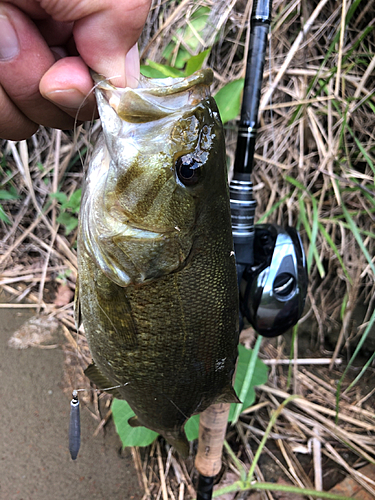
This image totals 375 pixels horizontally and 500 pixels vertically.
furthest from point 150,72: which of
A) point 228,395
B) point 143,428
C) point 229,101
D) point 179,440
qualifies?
point 143,428

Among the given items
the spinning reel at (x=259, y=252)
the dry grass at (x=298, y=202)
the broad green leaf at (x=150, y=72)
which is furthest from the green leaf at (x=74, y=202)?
the spinning reel at (x=259, y=252)

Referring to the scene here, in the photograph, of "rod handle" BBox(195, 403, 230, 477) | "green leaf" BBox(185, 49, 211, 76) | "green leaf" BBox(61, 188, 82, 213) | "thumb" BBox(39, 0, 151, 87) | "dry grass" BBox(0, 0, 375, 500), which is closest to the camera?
"thumb" BBox(39, 0, 151, 87)

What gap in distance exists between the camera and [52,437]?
1.95 metres

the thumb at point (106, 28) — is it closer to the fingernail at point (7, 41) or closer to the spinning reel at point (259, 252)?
the fingernail at point (7, 41)

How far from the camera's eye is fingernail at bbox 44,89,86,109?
0.86 meters

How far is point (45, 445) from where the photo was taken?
1925 mm

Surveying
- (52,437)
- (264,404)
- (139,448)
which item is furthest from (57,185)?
(264,404)

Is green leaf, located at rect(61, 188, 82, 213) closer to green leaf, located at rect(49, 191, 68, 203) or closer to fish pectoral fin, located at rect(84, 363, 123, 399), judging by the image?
green leaf, located at rect(49, 191, 68, 203)

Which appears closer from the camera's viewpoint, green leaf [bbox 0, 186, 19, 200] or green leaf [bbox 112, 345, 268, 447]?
green leaf [bbox 112, 345, 268, 447]

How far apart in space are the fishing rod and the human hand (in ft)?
1.75

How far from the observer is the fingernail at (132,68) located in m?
0.87

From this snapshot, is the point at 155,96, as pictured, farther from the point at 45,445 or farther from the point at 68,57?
the point at 45,445

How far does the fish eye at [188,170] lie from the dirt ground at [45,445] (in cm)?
173

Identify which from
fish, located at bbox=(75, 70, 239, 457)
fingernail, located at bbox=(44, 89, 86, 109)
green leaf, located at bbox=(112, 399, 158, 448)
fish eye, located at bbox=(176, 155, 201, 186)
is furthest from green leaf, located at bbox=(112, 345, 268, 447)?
fingernail, located at bbox=(44, 89, 86, 109)
